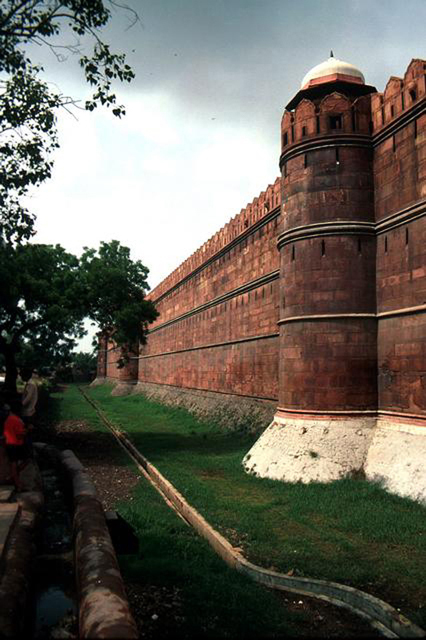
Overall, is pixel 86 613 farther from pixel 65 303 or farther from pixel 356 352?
pixel 65 303

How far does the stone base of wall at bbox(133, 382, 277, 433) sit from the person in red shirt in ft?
28.9

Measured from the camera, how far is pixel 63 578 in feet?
18.1

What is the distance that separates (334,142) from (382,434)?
631 centimetres

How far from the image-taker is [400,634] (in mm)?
4629

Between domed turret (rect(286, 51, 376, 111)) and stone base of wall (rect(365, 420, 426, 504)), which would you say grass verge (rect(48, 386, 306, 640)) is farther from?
domed turret (rect(286, 51, 376, 111))

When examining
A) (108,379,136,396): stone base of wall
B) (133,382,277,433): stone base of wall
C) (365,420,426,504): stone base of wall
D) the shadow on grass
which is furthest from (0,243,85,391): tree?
(108,379,136,396): stone base of wall

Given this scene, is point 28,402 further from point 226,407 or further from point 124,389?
point 124,389

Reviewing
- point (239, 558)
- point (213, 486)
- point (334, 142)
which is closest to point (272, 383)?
point (213, 486)

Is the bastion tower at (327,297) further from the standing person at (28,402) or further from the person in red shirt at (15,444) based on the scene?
the person in red shirt at (15,444)

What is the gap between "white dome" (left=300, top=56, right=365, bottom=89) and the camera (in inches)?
485

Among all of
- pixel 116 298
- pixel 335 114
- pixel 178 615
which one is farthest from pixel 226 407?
pixel 178 615

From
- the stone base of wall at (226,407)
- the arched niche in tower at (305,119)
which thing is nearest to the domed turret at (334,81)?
the arched niche in tower at (305,119)

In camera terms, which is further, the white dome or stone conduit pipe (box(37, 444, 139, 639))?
the white dome

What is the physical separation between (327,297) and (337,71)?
5.56 meters
